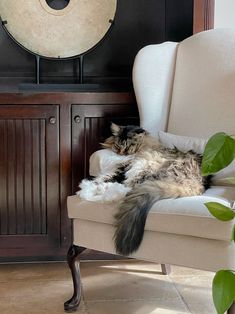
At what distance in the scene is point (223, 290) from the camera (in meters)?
1.39

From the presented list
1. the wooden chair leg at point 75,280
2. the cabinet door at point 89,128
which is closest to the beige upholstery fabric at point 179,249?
the wooden chair leg at point 75,280

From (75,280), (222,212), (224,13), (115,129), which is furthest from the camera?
(224,13)

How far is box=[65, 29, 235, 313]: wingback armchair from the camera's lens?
182cm

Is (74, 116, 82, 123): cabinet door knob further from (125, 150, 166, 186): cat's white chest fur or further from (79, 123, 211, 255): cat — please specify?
(125, 150, 166, 186): cat's white chest fur

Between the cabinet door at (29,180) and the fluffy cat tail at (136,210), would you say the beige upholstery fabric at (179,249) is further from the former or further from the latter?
the cabinet door at (29,180)

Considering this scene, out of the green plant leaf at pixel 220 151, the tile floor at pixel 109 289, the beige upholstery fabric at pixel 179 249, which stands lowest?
the tile floor at pixel 109 289

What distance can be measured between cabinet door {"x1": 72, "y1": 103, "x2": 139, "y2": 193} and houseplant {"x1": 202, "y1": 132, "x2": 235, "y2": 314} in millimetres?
1173

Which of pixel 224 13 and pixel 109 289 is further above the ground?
pixel 224 13

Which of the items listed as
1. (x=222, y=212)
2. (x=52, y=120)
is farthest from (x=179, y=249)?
(x=52, y=120)

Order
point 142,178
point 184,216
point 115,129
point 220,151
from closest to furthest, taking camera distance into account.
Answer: point 220,151 → point 184,216 → point 142,178 → point 115,129

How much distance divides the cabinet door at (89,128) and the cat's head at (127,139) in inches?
9.6

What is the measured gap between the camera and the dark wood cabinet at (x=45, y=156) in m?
2.52

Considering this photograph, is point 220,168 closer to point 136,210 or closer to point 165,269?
point 136,210

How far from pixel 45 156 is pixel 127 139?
47 centimetres
